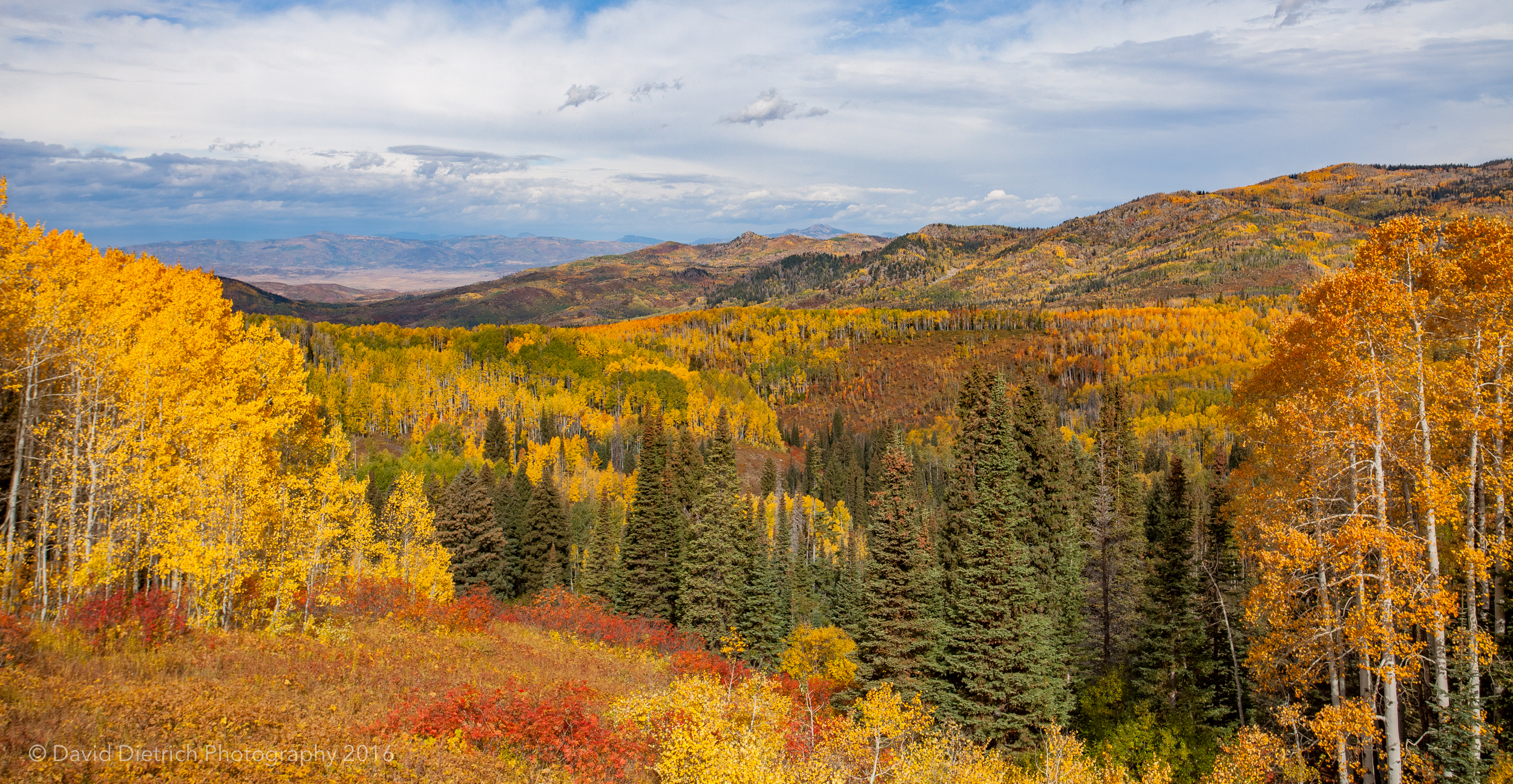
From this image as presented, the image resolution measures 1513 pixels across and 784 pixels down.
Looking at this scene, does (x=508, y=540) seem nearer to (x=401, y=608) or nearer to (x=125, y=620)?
(x=401, y=608)

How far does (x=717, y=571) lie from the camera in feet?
143

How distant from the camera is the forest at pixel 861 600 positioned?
52.1ft

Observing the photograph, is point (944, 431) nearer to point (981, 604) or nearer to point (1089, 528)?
point (1089, 528)

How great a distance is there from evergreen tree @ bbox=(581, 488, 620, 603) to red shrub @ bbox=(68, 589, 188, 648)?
3399 centimetres

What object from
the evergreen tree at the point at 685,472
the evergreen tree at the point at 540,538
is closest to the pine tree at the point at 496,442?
the evergreen tree at the point at 540,538

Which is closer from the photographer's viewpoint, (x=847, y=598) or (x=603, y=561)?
(x=847, y=598)

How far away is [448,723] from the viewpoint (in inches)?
631

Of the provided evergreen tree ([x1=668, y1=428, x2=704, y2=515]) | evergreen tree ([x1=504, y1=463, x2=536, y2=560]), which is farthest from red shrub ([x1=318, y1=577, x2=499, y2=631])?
evergreen tree ([x1=504, y1=463, x2=536, y2=560])

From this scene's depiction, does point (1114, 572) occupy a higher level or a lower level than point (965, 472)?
lower

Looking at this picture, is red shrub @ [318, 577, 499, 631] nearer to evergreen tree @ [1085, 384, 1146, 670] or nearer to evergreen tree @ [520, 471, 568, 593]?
evergreen tree @ [520, 471, 568, 593]

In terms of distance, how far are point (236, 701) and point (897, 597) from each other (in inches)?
970

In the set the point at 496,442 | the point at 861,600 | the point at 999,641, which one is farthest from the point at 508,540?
the point at 496,442

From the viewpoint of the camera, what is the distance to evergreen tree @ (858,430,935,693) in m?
31.5

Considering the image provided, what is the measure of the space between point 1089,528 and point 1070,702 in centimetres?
1298
